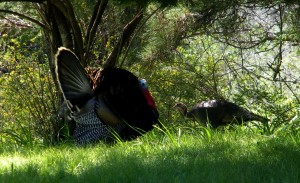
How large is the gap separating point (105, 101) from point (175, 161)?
2.49 meters

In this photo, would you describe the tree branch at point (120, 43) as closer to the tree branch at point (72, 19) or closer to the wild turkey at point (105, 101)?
the tree branch at point (72, 19)

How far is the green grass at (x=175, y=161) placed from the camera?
15.7 feet

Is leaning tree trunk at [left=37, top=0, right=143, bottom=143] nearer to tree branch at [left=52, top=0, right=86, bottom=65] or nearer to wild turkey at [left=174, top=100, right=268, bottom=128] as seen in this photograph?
tree branch at [left=52, top=0, right=86, bottom=65]

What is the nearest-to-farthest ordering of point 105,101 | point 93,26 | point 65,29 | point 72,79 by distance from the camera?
1. point 105,101
2. point 72,79
3. point 65,29
4. point 93,26

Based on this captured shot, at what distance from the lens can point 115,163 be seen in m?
5.44

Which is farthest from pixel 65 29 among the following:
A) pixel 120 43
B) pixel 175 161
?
pixel 175 161

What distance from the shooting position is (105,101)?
7691mm

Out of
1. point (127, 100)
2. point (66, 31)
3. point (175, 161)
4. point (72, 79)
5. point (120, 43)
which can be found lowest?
point (175, 161)

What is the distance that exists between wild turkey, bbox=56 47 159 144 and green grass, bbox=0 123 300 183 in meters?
0.76

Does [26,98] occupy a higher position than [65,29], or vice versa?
[65,29]

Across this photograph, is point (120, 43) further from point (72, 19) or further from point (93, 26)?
point (72, 19)

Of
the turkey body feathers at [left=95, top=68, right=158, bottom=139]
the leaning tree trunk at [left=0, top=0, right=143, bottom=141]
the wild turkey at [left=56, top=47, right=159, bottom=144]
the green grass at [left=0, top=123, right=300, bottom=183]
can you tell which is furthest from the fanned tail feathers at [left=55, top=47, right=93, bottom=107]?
the green grass at [left=0, top=123, right=300, bottom=183]

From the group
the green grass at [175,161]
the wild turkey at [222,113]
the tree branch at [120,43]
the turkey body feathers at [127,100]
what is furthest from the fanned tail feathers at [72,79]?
the wild turkey at [222,113]

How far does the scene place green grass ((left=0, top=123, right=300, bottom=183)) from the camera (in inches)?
189
